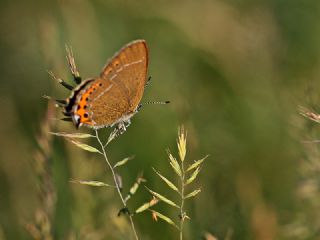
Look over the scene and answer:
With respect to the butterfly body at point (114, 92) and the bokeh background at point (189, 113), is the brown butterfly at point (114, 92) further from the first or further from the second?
the bokeh background at point (189, 113)

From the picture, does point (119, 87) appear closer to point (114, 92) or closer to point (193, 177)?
point (114, 92)

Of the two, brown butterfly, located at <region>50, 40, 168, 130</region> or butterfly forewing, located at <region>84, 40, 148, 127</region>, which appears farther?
butterfly forewing, located at <region>84, 40, 148, 127</region>

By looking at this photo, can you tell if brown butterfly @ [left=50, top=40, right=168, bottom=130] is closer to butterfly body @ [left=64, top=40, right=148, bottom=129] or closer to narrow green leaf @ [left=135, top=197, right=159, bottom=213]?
butterfly body @ [left=64, top=40, right=148, bottom=129]

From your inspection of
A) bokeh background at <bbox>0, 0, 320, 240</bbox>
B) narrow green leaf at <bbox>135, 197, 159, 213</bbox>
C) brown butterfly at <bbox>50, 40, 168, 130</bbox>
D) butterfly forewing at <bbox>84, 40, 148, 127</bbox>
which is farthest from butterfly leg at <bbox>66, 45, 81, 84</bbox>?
bokeh background at <bbox>0, 0, 320, 240</bbox>

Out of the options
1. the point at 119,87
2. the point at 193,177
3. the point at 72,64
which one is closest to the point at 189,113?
the point at 119,87

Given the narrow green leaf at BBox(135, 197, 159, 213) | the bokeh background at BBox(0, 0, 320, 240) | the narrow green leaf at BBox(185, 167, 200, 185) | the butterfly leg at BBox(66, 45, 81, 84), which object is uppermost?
the butterfly leg at BBox(66, 45, 81, 84)

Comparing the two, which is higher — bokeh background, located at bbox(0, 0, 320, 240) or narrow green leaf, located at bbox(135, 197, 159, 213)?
narrow green leaf, located at bbox(135, 197, 159, 213)

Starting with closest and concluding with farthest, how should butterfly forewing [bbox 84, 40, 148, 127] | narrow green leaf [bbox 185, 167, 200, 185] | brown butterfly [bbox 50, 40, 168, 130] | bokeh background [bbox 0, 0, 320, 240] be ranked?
narrow green leaf [bbox 185, 167, 200, 185]
brown butterfly [bbox 50, 40, 168, 130]
butterfly forewing [bbox 84, 40, 148, 127]
bokeh background [bbox 0, 0, 320, 240]
